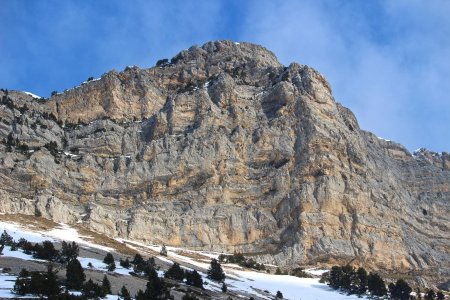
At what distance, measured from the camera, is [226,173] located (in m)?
106

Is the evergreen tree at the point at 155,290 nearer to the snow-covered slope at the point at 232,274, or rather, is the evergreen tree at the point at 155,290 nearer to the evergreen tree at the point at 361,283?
the snow-covered slope at the point at 232,274

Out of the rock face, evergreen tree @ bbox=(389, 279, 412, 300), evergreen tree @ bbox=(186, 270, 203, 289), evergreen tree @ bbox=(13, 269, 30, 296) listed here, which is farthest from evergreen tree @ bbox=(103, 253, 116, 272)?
the rock face

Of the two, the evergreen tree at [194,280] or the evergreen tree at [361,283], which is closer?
the evergreen tree at [194,280]

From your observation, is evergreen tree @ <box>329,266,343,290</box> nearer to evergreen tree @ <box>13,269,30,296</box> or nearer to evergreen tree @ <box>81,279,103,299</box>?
evergreen tree @ <box>81,279,103,299</box>

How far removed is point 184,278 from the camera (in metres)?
55.2

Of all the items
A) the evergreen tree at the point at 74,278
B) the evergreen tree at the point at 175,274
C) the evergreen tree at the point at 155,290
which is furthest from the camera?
the evergreen tree at the point at 175,274

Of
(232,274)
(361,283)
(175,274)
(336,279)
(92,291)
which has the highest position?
(336,279)

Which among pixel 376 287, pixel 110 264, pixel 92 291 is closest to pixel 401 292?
pixel 376 287

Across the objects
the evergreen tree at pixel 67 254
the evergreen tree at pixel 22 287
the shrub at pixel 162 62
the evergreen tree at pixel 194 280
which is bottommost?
the evergreen tree at pixel 22 287

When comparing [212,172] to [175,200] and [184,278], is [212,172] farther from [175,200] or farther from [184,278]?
[184,278]

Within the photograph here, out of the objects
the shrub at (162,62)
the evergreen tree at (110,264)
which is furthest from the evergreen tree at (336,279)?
the shrub at (162,62)

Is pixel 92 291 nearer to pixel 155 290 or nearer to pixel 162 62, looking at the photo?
pixel 155 290

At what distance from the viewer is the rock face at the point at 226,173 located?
96.9 meters

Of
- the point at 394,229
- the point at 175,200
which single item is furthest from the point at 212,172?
the point at 394,229
